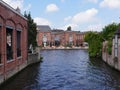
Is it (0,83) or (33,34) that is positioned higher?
(33,34)

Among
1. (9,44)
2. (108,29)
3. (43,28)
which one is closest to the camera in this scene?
(9,44)

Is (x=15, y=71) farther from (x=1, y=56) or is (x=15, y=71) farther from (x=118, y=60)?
(x=118, y=60)

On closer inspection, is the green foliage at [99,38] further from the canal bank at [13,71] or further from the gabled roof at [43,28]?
the gabled roof at [43,28]

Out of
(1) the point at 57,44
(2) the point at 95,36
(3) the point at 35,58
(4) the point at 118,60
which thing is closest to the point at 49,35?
(1) the point at 57,44

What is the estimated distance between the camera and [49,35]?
141 meters

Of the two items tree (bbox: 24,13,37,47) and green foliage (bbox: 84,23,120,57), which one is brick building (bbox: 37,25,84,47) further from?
tree (bbox: 24,13,37,47)

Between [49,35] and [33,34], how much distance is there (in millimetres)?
89085

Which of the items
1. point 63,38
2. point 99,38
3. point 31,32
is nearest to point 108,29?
point 99,38

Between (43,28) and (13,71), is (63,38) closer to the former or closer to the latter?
(43,28)

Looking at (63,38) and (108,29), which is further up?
(108,29)

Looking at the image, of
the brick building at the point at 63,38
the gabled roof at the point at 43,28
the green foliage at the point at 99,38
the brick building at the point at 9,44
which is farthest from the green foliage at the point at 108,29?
the brick building at the point at 63,38

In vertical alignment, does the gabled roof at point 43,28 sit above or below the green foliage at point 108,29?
above

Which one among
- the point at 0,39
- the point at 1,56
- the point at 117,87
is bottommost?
the point at 117,87

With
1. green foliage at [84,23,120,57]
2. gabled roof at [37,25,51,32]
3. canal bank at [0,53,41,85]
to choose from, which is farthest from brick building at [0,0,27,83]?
gabled roof at [37,25,51,32]
